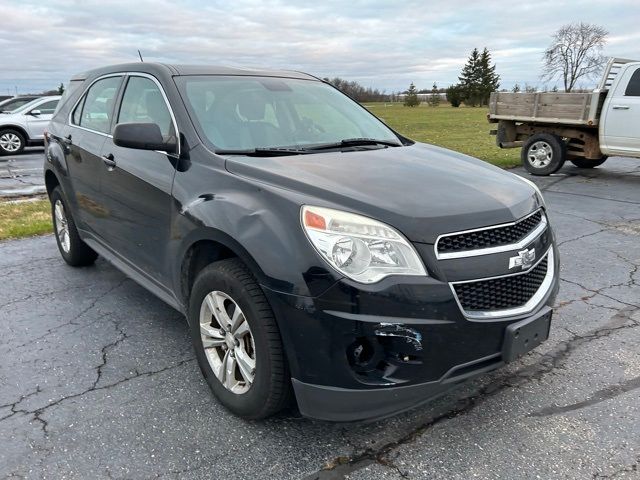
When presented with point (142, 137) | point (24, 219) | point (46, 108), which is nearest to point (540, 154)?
point (24, 219)

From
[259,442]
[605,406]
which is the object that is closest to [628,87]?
[605,406]

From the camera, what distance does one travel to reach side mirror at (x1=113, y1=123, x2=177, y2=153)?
3.05 meters

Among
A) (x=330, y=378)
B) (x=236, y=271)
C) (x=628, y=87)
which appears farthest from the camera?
(x=628, y=87)

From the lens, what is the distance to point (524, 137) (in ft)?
37.4

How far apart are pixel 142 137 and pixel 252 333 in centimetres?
136

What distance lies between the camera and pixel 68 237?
5.07m

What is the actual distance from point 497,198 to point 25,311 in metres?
3.59

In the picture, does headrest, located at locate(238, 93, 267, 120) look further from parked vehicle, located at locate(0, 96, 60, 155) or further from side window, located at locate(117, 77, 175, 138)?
parked vehicle, located at locate(0, 96, 60, 155)

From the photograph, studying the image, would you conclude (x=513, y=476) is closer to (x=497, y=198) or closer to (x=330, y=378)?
(x=330, y=378)

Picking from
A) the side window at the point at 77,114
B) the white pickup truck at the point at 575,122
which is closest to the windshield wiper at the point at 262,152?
the side window at the point at 77,114

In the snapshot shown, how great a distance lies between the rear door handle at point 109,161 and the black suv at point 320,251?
0.45ft

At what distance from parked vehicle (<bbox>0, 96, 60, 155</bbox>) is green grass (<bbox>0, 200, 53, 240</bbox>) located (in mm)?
8070

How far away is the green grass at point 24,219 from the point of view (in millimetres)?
6569

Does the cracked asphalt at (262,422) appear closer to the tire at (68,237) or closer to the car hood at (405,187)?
the tire at (68,237)
